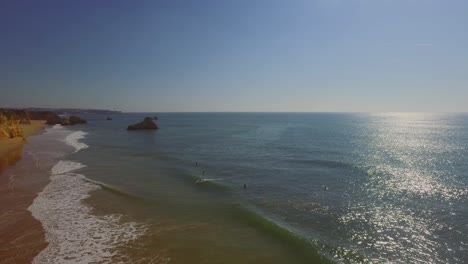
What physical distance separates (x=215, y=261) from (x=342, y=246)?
6954mm

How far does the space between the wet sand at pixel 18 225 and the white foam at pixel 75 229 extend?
0.43 meters

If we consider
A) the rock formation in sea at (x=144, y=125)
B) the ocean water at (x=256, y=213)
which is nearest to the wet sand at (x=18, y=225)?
the ocean water at (x=256, y=213)

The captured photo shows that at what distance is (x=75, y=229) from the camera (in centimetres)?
1962

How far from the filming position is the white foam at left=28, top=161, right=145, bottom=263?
16234 mm

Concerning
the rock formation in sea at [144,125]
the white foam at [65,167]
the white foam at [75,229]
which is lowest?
the white foam at [75,229]

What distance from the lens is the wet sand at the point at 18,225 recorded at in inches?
632

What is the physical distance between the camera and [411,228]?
20.1 m

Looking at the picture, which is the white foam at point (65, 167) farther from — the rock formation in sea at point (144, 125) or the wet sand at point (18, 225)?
the rock formation in sea at point (144, 125)

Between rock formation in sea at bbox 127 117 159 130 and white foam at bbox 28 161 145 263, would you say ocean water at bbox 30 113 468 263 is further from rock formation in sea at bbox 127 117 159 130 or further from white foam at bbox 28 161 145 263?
rock formation in sea at bbox 127 117 159 130

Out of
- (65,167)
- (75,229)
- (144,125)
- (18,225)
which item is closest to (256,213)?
(75,229)

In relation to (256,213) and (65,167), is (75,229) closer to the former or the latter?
(256,213)

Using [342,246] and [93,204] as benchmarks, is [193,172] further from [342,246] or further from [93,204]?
[342,246]

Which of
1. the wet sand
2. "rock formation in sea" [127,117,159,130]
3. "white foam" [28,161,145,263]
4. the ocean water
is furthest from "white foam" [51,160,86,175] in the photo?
"rock formation in sea" [127,117,159,130]

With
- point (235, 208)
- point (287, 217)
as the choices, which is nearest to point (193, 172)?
point (235, 208)
